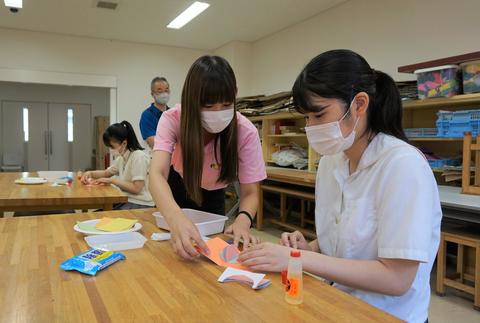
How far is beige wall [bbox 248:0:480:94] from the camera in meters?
2.89

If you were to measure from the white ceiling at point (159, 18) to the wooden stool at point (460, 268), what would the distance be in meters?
2.62

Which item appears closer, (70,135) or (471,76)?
(471,76)

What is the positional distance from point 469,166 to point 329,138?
6.15ft

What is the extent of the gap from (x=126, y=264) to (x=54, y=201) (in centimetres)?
140

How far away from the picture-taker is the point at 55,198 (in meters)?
2.15

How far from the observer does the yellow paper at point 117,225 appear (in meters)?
1.26

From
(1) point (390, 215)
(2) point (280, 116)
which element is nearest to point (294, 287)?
(1) point (390, 215)

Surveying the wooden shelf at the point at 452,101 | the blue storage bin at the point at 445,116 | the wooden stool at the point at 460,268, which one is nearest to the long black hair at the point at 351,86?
the wooden stool at the point at 460,268

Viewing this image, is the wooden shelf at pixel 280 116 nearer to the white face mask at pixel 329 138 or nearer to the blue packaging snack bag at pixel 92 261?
the white face mask at pixel 329 138

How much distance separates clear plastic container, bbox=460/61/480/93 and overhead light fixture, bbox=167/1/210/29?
8.55 feet

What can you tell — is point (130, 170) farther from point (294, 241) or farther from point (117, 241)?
point (294, 241)

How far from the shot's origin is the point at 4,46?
4824 millimetres

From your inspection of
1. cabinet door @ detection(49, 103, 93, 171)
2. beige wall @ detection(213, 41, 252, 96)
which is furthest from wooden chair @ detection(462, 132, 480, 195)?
cabinet door @ detection(49, 103, 93, 171)

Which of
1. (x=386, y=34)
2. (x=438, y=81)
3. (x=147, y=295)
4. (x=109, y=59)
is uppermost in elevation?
(x=109, y=59)
